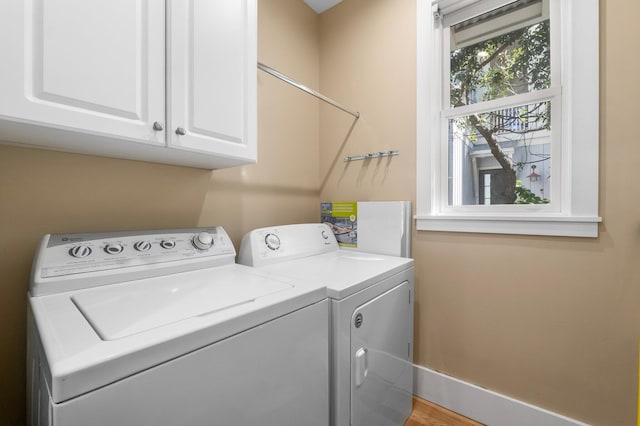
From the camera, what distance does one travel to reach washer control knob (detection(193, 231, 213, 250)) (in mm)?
1257

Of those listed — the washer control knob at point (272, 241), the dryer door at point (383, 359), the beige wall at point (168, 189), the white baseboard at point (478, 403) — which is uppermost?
the beige wall at point (168, 189)

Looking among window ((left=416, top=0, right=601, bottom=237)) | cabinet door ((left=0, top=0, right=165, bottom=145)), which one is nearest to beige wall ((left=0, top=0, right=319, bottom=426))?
cabinet door ((left=0, top=0, right=165, bottom=145))

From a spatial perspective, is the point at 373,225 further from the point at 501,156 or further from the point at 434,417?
the point at 434,417

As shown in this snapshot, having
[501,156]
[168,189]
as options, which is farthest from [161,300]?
[501,156]

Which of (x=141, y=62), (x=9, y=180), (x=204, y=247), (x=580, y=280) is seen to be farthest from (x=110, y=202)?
(x=580, y=280)

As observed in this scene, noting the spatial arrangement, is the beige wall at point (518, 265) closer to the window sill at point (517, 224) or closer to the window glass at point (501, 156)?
the window sill at point (517, 224)

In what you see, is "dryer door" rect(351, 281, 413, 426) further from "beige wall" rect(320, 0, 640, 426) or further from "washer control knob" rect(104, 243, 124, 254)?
"washer control knob" rect(104, 243, 124, 254)

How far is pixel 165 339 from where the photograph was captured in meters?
0.58

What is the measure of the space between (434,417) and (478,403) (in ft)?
0.83

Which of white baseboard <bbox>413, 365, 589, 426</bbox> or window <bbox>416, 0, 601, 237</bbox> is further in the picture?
white baseboard <bbox>413, 365, 589, 426</bbox>

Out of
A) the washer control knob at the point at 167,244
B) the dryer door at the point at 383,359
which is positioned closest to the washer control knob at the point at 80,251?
the washer control knob at the point at 167,244

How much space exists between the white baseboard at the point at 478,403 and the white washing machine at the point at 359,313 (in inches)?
7.9

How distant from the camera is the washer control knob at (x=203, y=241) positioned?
1257mm

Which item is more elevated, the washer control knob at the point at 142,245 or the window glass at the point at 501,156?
the window glass at the point at 501,156
